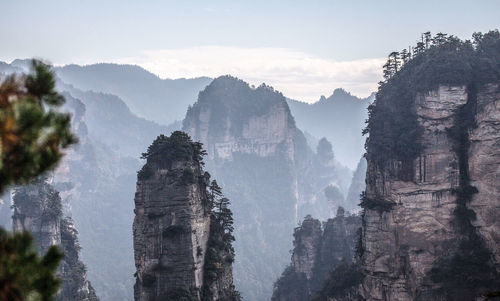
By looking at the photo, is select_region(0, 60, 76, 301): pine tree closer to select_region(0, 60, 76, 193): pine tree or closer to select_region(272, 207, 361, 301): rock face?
select_region(0, 60, 76, 193): pine tree

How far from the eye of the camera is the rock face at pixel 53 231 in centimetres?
5938

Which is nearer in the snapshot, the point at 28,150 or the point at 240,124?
the point at 28,150

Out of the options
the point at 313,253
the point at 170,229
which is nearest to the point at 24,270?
the point at 170,229

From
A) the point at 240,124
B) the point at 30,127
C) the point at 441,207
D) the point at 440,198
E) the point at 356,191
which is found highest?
the point at 240,124

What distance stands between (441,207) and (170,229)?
19649 millimetres

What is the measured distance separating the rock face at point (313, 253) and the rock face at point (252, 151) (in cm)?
5963

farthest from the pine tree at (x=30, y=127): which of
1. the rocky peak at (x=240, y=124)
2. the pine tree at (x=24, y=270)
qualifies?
the rocky peak at (x=240, y=124)

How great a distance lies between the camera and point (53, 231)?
208 ft

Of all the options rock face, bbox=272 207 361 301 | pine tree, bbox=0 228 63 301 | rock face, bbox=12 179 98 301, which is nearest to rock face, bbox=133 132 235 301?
rock face, bbox=12 179 98 301

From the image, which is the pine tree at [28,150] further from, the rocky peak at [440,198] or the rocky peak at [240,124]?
the rocky peak at [240,124]

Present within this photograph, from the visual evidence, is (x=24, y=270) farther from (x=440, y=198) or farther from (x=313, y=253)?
(x=313, y=253)

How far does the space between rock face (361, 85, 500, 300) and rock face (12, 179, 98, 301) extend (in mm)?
28012

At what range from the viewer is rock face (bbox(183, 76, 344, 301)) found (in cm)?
14288

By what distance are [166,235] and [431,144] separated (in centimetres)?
2024
